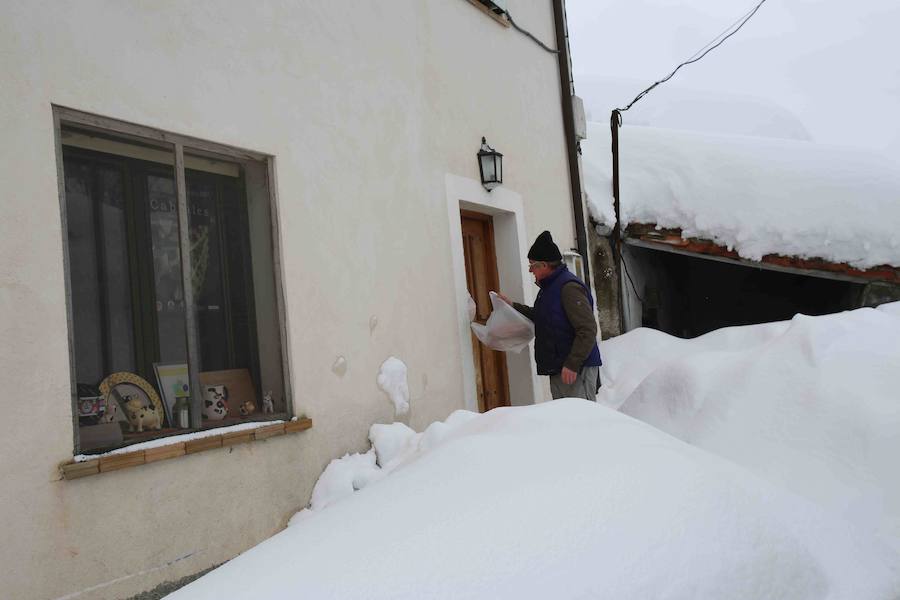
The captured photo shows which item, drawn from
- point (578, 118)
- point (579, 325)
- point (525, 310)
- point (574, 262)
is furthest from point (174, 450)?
point (578, 118)

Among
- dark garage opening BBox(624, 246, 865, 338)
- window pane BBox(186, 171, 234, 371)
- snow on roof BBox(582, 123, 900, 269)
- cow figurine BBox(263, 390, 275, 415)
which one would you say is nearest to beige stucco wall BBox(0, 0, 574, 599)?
cow figurine BBox(263, 390, 275, 415)

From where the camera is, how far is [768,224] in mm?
9156

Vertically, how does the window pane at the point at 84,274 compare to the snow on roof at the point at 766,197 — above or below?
below

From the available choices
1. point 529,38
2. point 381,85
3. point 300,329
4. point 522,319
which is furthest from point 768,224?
point 300,329

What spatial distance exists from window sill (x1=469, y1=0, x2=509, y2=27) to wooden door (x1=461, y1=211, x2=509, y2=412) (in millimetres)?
1674

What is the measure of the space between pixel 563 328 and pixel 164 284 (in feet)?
8.41

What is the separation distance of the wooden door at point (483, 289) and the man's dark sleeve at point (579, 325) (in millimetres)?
1141

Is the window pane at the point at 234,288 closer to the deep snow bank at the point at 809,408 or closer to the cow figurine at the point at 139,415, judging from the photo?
the cow figurine at the point at 139,415

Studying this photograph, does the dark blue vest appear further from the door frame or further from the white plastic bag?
the door frame

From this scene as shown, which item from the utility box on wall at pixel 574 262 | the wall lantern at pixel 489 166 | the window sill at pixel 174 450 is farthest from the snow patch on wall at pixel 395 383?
the utility box on wall at pixel 574 262

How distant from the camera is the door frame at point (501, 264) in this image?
5391mm

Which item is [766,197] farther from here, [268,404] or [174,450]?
[174,450]

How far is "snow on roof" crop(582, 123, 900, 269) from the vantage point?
887 cm

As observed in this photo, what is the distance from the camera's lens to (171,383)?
3477mm
